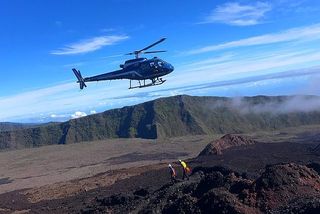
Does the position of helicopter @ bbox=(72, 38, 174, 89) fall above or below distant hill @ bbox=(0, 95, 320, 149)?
above

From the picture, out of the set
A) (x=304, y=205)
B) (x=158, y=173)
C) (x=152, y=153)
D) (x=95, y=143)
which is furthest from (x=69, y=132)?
(x=304, y=205)

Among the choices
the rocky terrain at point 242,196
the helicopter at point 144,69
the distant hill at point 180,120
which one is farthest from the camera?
the distant hill at point 180,120

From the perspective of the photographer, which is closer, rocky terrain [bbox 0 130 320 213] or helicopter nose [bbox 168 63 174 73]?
rocky terrain [bbox 0 130 320 213]

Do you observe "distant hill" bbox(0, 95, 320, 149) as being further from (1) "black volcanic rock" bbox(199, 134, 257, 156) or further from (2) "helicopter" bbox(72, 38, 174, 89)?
(2) "helicopter" bbox(72, 38, 174, 89)

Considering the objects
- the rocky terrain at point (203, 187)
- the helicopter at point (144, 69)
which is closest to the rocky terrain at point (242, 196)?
the rocky terrain at point (203, 187)

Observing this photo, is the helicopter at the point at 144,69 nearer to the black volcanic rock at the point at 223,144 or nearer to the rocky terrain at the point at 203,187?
the rocky terrain at the point at 203,187

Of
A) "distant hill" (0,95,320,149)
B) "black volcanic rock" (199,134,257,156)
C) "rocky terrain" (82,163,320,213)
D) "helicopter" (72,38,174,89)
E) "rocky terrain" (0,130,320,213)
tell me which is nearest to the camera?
"rocky terrain" (82,163,320,213)

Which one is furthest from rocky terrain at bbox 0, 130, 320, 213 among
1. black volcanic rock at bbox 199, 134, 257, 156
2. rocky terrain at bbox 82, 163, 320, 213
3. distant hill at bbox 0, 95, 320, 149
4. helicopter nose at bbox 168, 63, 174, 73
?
distant hill at bbox 0, 95, 320, 149

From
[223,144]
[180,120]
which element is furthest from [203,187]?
[180,120]

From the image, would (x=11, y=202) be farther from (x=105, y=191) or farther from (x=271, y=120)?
(x=271, y=120)
